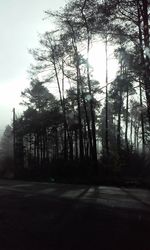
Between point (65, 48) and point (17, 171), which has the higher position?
point (65, 48)

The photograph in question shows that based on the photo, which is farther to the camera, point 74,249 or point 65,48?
point 65,48

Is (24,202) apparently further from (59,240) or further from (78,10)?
(78,10)

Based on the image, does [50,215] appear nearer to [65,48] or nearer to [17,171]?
[65,48]

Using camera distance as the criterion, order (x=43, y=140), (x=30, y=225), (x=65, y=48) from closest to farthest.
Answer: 1. (x=30, y=225)
2. (x=65, y=48)
3. (x=43, y=140)

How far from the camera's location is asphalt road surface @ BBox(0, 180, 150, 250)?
8.15 meters

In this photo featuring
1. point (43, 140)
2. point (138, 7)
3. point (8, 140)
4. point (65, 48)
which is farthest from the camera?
point (8, 140)

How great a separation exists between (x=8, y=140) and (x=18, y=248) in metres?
108

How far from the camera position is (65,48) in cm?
3841

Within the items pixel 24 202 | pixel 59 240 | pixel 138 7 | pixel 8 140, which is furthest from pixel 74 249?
pixel 8 140

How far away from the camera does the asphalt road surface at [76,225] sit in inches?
321

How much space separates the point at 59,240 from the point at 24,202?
650cm

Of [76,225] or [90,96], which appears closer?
[76,225]

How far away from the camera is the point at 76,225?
9906mm

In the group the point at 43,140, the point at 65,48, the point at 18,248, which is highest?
the point at 65,48
